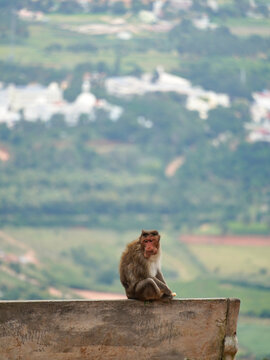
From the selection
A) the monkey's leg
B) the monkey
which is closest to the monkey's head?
the monkey

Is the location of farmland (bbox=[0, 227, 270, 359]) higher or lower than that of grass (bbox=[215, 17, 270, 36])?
lower

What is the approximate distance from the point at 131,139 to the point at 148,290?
37.1 m

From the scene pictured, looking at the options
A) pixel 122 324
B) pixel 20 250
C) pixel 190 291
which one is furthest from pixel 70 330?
pixel 20 250

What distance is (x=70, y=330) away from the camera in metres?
5.22

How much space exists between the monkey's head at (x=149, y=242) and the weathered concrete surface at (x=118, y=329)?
1.24 ft

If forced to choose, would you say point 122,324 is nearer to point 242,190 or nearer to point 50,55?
point 242,190

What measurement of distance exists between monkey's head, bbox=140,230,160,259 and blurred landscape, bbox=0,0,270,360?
29038mm

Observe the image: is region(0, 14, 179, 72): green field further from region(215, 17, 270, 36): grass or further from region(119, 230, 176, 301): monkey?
region(119, 230, 176, 301): monkey

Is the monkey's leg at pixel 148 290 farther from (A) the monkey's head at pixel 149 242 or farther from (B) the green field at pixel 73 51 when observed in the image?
(B) the green field at pixel 73 51

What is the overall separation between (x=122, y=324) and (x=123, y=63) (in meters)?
39.5

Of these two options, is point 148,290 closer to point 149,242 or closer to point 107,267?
point 149,242

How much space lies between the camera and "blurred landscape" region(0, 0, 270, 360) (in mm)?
36469

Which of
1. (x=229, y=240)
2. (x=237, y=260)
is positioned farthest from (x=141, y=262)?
(x=229, y=240)

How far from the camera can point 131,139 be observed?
4247 centimetres
